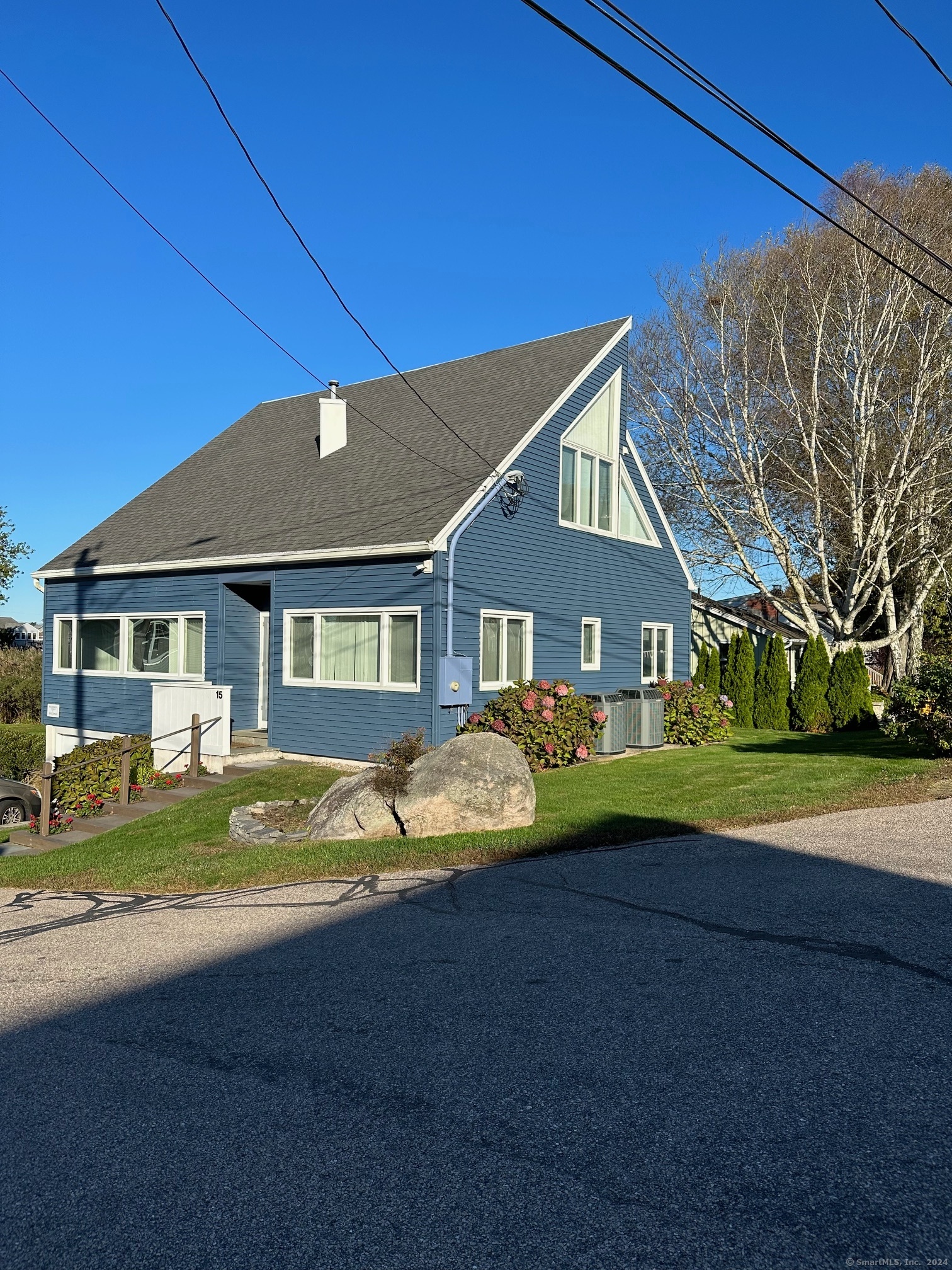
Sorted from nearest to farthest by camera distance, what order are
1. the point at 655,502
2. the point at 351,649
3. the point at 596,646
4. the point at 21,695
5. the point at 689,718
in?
the point at 351,649 → the point at 596,646 → the point at 689,718 → the point at 655,502 → the point at 21,695

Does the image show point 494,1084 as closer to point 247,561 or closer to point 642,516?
point 247,561

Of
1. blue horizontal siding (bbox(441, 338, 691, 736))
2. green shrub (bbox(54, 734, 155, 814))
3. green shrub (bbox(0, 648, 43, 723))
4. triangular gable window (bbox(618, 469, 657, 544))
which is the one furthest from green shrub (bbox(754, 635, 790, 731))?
green shrub (bbox(0, 648, 43, 723))

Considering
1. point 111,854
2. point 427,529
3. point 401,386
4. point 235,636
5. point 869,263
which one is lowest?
point 111,854

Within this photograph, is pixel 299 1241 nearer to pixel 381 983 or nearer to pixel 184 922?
pixel 381 983

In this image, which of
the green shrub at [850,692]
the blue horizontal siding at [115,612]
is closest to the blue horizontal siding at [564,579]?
the green shrub at [850,692]

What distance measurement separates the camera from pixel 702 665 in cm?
2762

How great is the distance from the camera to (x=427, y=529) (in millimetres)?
16016

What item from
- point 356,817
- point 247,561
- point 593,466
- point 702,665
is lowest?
point 356,817

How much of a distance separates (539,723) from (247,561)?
6.24m

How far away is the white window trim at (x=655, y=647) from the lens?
22062 millimetres

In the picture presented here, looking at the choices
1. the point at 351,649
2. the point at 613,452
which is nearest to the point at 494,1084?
the point at 351,649

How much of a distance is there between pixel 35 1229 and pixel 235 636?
16.1 m

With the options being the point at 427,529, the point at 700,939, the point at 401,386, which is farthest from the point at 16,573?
the point at 700,939

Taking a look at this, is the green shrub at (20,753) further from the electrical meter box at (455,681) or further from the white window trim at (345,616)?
the electrical meter box at (455,681)
